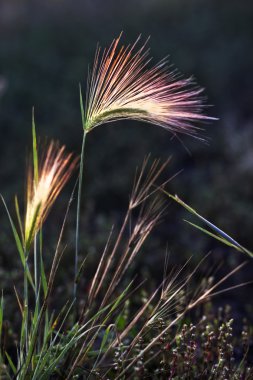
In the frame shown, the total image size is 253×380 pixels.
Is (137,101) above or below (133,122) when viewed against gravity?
above

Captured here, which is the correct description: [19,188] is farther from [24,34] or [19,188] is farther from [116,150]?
[24,34]

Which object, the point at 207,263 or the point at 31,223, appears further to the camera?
the point at 207,263

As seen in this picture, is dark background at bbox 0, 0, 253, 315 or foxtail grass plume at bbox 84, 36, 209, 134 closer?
foxtail grass plume at bbox 84, 36, 209, 134

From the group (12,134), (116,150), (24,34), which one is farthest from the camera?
(24,34)

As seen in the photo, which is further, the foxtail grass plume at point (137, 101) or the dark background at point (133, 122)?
the dark background at point (133, 122)

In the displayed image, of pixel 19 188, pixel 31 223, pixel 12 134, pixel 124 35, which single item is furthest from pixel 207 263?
pixel 124 35

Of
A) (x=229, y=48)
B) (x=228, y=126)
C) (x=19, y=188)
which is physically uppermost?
(x=229, y=48)

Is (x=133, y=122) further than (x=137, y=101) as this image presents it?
Yes

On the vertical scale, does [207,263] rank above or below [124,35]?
below
